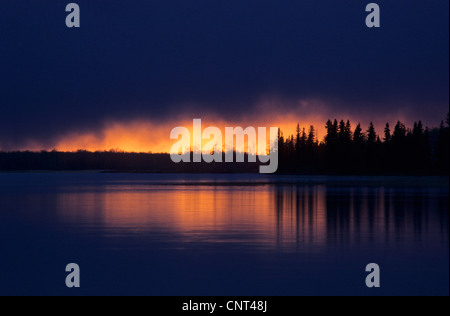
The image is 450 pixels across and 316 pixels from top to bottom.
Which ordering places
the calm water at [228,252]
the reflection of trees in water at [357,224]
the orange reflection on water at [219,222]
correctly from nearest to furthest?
the calm water at [228,252]
the reflection of trees in water at [357,224]
the orange reflection on water at [219,222]

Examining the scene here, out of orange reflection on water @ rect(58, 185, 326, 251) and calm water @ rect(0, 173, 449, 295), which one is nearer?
calm water @ rect(0, 173, 449, 295)

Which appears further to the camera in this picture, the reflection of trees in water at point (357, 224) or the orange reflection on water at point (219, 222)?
the orange reflection on water at point (219, 222)

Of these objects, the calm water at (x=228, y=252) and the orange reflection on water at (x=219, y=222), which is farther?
the orange reflection on water at (x=219, y=222)

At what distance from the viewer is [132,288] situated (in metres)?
18.1

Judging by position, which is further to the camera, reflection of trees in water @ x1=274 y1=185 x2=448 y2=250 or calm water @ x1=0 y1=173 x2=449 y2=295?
reflection of trees in water @ x1=274 y1=185 x2=448 y2=250

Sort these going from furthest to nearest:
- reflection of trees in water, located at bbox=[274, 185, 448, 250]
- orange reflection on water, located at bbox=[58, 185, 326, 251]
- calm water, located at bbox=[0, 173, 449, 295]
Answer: orange reflection on water, located at bbox=[58, 185, 326, 251], reflection of trees in water, located at bbox=[274, 185, 448, 250], calm water, located at bbox=[0, 173, 449, 295]

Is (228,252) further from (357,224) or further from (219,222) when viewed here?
(357,224)

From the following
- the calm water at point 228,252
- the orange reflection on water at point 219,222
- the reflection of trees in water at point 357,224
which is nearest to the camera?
the calm water at point 228,252

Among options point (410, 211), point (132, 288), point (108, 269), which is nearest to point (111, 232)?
point (108, 269)

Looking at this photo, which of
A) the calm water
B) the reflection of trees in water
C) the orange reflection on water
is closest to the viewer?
the calm water
